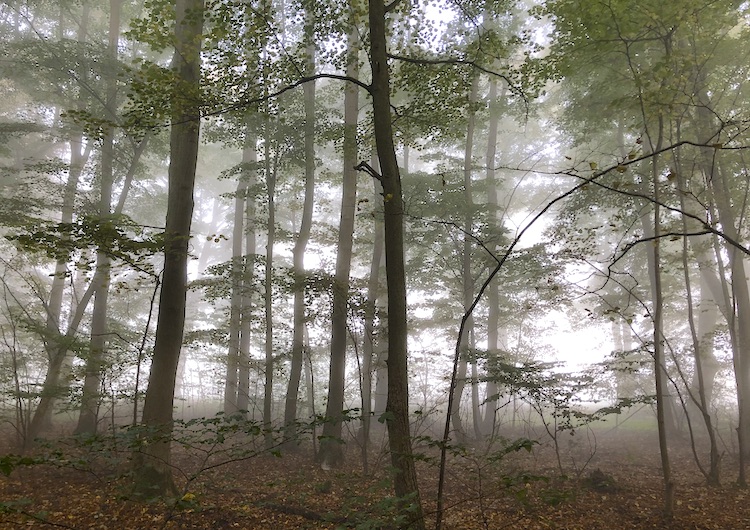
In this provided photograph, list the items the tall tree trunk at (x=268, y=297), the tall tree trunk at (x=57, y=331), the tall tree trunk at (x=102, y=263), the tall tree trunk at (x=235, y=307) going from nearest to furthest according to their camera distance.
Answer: the tall tree trunk at (x=57, y=331), the tall tree trunk at (x=102, y=263), the tall tree trunk at (x=268, y=297), the tall tree trunk at (x=235, y=307)

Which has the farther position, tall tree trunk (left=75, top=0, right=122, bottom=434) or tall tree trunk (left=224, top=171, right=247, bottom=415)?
tall tree trunk (left=224, top=171, right=247, bottom=415)

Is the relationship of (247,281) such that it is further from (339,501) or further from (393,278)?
(393,278)

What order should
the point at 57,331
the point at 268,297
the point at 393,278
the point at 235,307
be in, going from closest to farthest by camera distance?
the point at 393,278, the point at 57,331, the point at 268,297, the point at 235,307

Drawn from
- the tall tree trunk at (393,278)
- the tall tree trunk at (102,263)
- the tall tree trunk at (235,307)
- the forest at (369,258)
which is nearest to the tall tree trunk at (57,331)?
the forest at (369,258)

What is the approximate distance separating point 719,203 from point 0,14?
64.2 ft

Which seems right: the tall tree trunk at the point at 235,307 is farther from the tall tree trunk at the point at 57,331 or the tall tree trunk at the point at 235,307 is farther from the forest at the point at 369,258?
the tall tree trunk at the point at 57,331

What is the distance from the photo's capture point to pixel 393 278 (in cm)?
438

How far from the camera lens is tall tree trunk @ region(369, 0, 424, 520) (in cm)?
403

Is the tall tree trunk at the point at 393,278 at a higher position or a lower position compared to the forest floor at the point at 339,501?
higher

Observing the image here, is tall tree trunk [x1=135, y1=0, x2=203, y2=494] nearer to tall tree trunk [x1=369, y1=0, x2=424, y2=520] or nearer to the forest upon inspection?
the forest

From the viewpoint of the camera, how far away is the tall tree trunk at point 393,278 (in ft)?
13.2

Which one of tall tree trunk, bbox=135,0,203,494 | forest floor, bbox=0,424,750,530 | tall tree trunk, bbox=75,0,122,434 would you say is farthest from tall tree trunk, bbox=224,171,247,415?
tall tree trunk, bbox=75,0,122,434

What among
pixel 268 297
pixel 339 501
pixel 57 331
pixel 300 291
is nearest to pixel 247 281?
pixel 268 297

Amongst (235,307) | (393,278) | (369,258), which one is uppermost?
(369,258)
